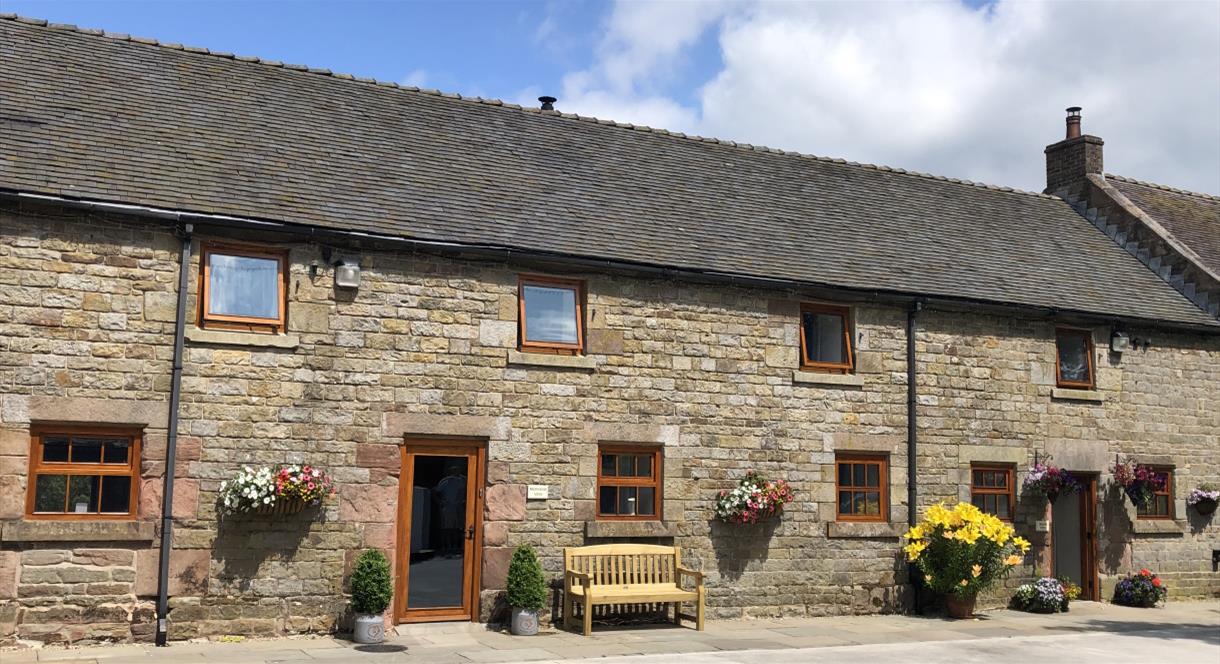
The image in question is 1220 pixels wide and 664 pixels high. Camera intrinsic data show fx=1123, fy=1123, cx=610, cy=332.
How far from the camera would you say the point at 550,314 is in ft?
42.8

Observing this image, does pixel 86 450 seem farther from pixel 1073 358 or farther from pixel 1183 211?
pixel 1183 211

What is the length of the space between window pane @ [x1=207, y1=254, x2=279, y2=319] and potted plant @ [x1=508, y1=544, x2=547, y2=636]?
144 inches

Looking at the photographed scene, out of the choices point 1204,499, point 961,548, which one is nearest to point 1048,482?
point 961,548

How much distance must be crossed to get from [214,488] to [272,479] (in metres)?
0.61

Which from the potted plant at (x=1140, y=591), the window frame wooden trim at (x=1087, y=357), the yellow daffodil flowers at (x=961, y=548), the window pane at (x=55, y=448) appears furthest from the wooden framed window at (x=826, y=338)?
the window pane at (x=55, y=448)

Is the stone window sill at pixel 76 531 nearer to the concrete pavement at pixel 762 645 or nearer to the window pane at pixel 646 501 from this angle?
the concrete pavement at pixel 762 645

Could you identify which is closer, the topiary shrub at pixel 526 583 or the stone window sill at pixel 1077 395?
the topiary shrub at pixel 526 583

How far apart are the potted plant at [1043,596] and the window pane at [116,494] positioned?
11344mm

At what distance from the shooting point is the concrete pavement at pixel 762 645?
10.3 meters

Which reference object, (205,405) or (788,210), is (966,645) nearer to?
(788,210)

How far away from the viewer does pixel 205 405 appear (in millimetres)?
11180

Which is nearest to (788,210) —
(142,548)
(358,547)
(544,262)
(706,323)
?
(706,323)

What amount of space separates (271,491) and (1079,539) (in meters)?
11.7

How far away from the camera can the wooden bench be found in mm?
12023
